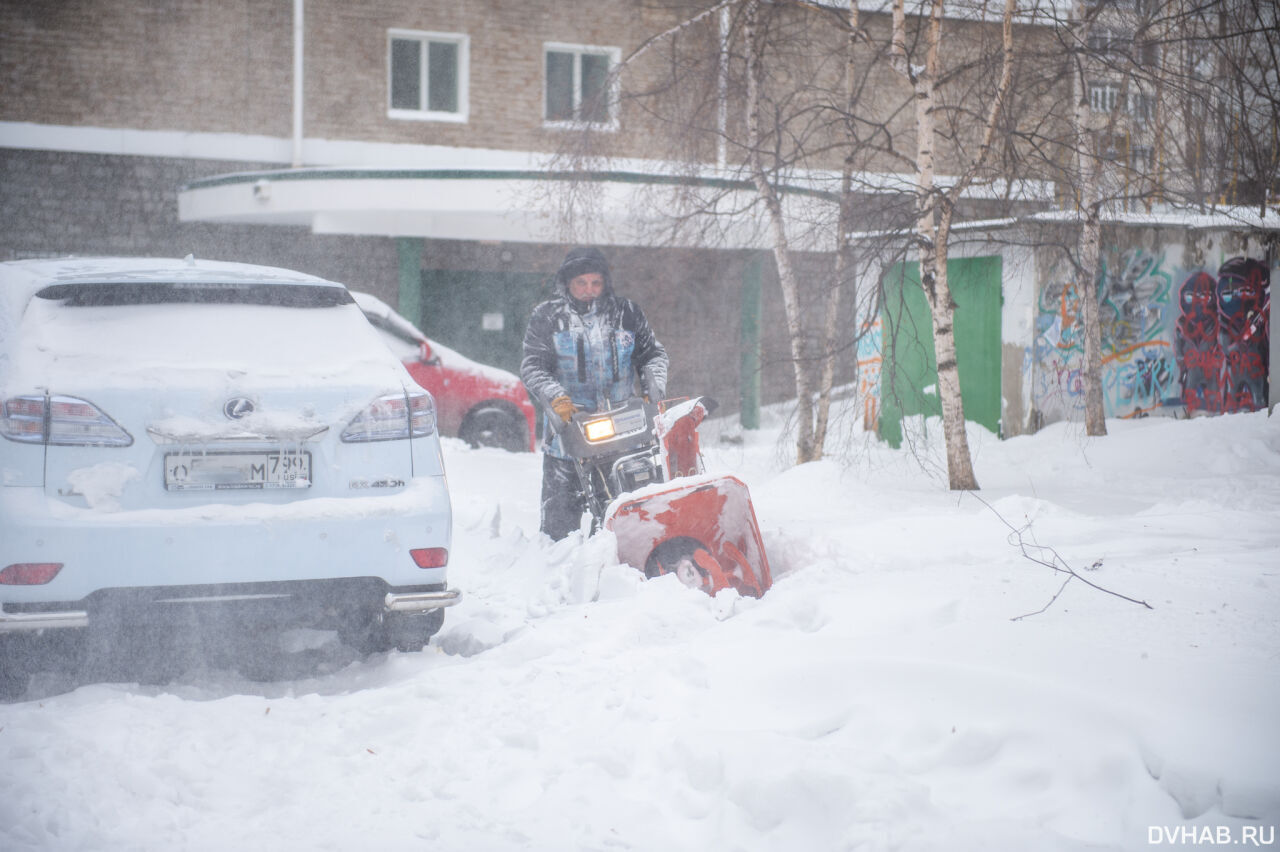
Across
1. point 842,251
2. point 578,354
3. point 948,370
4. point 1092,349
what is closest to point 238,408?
point 578,354

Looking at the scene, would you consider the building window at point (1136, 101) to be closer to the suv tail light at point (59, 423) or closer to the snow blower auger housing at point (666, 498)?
the snow blower auger housing at point (666, 498)

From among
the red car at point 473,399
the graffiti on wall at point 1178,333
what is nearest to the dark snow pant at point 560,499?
the red car at point 473,399

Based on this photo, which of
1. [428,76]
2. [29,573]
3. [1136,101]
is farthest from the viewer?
[428,76]

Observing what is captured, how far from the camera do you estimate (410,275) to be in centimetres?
1600

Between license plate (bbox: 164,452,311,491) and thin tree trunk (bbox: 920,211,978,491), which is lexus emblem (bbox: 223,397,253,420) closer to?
license plate (bbox: 164,452,311,491)

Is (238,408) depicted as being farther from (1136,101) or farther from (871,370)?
(871,370)

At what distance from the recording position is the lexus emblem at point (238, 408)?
355 cm

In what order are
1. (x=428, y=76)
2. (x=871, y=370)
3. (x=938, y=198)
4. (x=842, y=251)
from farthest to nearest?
1. (x=428, y=76)
2. (x=871, y=370)
3. (x=842, y=251)
4. (x=938, y=198)

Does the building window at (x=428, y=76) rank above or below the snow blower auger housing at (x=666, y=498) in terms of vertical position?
above

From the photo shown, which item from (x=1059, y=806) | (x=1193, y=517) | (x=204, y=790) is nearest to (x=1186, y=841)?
(x=1059, y=806)

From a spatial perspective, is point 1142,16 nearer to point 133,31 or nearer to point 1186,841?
point 1186,841

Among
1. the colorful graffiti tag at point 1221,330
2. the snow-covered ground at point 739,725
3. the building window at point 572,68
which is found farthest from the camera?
the building window at point 572,68

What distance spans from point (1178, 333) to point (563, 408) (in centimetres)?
897

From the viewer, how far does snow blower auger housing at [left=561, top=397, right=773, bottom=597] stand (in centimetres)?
470
